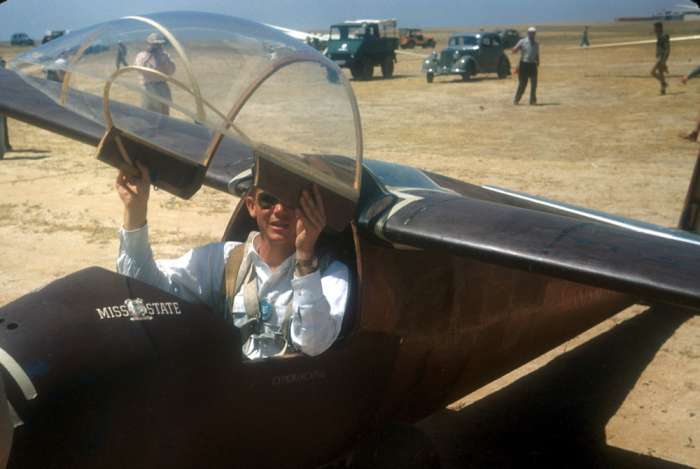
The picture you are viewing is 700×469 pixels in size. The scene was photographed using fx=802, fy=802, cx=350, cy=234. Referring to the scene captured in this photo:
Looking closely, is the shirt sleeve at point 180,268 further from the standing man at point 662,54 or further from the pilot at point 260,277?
the standing man at point 662,54

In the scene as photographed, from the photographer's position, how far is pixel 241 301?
10.8 feet

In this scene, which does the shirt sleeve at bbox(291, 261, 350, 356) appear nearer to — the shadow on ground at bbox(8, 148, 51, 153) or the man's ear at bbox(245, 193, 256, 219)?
the man's ear at bbox(245, 193, 256, 219)

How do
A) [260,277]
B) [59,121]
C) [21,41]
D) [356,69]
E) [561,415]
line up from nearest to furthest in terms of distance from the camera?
1. [260,277]
2. [561,415]
3. [59,121]
4. [356,69]
5. [21,41]

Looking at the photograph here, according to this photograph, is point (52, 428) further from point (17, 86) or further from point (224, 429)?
point (17, 86)

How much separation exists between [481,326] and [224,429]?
1.54m

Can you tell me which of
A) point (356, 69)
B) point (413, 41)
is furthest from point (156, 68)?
point (413, 41)

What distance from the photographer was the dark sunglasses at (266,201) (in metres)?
3.19

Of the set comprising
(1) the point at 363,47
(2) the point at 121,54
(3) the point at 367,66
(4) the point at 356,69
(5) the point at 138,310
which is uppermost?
(2) the point at 121,54

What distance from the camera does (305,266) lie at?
3.00 meters

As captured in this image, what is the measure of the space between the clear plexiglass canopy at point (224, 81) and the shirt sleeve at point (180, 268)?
1.72 ft

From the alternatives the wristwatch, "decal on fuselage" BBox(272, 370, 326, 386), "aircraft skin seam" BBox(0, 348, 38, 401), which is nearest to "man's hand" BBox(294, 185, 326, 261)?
the wristwatch

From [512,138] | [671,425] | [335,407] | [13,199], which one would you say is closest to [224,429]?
[335,407]

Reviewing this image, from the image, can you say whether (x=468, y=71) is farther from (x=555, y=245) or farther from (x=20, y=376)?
(x=20, y=376)

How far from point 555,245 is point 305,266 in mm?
1009
